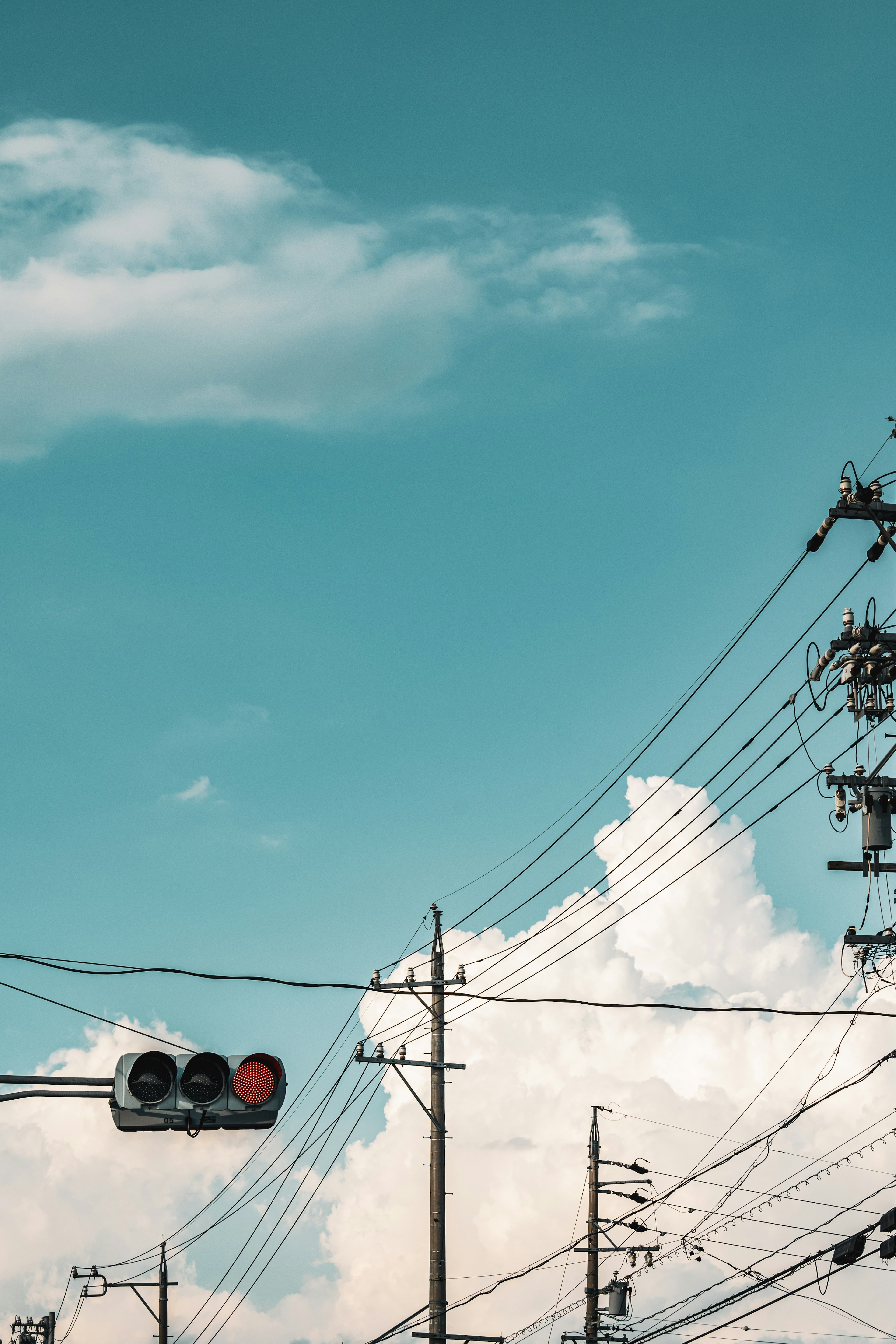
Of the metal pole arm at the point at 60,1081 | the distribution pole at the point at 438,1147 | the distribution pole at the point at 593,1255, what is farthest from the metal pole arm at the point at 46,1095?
the distribution pole at the point at 593,1255

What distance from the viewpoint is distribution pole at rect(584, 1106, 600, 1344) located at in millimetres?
35094

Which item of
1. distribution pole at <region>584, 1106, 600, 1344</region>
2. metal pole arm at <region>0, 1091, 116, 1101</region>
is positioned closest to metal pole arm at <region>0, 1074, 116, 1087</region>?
metal pole arm at <region>0, 1091, 116, 1101</region>

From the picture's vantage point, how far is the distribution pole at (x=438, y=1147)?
22.1 meters

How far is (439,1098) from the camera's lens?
78.3ft

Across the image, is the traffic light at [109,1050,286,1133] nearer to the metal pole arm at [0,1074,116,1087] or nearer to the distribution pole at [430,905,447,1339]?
the metal pole arm at [0,1074,116,1087]

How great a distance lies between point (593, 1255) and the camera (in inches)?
1378

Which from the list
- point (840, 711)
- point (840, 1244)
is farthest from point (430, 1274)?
point (840, 711)

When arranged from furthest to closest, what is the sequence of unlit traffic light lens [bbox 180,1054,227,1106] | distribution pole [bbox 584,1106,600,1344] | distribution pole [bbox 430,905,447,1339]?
distribution pole [bbox 584,1106,600,1344], distribution pole [bbox 430,905,447,1339], unlit traffic light lens [bbox 180,1054,227,1106]

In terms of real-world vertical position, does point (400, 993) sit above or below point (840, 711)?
below

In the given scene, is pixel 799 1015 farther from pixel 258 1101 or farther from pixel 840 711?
pixel 258 1101

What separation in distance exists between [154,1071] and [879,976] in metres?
14.1

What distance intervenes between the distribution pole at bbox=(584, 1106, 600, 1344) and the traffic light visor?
27.5 metres

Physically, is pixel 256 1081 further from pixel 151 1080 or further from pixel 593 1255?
pixel 593 1255

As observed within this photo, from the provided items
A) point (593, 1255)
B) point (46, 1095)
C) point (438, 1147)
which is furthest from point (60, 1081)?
point (593, 1255)
